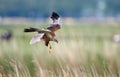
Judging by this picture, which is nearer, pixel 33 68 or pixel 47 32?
pixel 47 32

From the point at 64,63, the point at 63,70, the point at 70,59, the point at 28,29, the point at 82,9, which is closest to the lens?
the point at 28,29

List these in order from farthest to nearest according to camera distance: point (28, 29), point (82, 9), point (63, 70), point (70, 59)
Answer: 1. point (82, 9)
2. point (70, 59)
3. point (63, 70)
4. point (28, 29)

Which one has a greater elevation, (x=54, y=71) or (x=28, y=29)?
(x=28, y=29)

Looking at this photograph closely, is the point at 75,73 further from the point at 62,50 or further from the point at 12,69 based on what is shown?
the point at 62,50

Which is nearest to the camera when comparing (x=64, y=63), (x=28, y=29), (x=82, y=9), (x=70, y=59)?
(x=28, y=29)

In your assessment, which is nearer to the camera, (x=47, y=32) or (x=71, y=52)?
(x=47, y=32)

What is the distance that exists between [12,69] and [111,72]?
594mm

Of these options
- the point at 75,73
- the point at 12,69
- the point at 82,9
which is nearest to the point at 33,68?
the point at 12,69

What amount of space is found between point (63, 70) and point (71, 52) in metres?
0.72

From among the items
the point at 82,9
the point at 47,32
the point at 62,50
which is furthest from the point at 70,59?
the point at 82,9

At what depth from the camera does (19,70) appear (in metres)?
2.68

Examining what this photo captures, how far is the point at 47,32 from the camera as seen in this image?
2.60 metres

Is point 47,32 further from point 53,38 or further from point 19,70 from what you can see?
point 19,70

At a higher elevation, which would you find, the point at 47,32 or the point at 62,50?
the point at 47,32
